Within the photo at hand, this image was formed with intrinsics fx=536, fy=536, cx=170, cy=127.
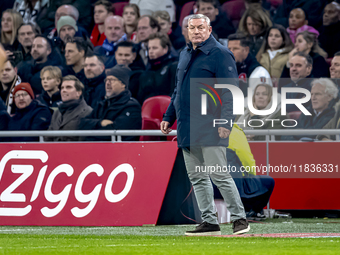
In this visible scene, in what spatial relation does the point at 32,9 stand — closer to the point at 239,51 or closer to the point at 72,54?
the point at 72,54

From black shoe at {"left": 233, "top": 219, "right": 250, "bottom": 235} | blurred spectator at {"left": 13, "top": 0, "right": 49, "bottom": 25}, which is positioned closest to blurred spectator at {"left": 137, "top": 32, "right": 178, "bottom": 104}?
blurred spectator at {"left": 13, "top": 0, "right": 49, "bottom": 25}

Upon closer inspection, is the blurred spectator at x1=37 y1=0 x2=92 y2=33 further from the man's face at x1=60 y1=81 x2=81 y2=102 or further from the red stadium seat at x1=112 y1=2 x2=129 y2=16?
the man's face at x1=60 y1=81 x2=81 y2=102

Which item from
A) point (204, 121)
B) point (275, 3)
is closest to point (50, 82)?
point (275, 3)

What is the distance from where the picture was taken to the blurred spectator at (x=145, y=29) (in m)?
9.85

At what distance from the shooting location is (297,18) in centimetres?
949

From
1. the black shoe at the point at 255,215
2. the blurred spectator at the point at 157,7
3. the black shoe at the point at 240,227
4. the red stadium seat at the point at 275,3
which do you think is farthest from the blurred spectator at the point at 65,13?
the black shoe at the point at 240,227

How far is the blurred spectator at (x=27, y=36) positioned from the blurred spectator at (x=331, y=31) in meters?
5.69

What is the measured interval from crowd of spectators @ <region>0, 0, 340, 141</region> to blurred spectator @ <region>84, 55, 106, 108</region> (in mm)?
18

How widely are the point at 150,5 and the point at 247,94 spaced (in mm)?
3242

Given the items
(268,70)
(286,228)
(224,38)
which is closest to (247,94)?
(268,70)

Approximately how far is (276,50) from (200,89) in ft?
14.2

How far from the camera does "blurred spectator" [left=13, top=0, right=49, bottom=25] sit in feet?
37.9

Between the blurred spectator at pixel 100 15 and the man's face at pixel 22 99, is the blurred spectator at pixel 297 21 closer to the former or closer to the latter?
the blurred spectator at pixel 100 15

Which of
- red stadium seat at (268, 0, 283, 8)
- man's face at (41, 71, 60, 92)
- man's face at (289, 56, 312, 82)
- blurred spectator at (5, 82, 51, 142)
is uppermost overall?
red stadium seat at (268, 0, 283, 8)
